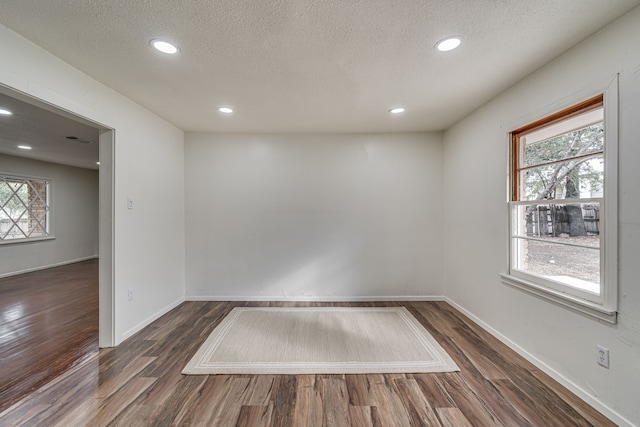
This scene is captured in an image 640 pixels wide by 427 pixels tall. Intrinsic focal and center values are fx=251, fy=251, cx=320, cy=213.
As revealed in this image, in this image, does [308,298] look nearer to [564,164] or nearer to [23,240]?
[564,164]

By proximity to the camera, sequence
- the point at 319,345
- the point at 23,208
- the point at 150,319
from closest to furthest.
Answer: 1. the point at 319,345
2. the point at 150,319
3. the point at 23,208

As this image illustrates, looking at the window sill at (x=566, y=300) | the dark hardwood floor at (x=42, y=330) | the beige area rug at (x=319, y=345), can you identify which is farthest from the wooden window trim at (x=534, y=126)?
the dark hardwood floor at (x=42, y=330)

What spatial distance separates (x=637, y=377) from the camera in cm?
140

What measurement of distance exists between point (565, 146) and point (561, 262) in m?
0.88

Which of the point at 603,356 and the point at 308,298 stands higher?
the point at 603,356

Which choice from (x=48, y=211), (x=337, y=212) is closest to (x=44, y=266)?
(x=48, y=211)

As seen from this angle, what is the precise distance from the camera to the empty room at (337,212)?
1.51 meters

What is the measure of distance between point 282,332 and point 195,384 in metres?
0.94

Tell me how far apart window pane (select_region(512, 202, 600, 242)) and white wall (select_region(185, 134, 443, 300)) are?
4.34 feet

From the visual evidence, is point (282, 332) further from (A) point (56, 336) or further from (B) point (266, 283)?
(A) point (56, 336)

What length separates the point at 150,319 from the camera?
2.84m

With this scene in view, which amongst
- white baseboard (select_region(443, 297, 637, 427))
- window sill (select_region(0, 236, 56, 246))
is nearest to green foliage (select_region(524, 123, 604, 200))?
white baseboard (select_region(443, 297, 637, 427))

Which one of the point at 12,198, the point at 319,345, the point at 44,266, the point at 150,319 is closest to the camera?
the point at 319,345

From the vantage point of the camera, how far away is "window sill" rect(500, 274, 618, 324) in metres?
1.53
